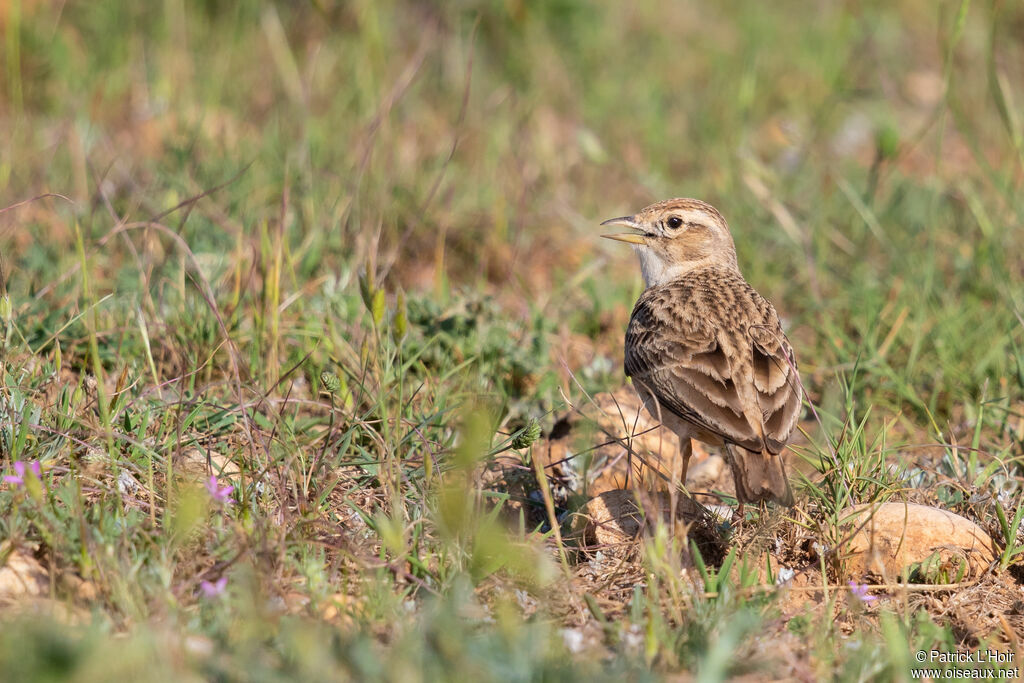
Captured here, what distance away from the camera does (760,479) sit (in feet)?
12.7

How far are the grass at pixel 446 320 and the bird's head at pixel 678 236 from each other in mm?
650

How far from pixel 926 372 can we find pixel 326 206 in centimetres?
345

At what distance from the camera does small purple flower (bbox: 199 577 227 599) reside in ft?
10.7

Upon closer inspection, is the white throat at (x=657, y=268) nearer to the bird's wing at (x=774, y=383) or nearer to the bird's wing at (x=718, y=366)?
the bird's wing at (x=718, y=366)

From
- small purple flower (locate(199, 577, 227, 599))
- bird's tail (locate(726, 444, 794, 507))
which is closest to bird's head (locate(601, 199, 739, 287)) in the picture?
bird's tail (locate(726, 444, 794, 507))

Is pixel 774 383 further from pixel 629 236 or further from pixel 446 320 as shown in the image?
pixel 446 320

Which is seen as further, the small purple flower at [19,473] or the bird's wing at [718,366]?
the bird's wing at [718,366]

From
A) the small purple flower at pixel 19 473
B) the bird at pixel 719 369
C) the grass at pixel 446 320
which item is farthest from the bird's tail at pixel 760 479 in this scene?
the small purple flower at pixel 19 473

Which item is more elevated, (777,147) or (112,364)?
(777,147)

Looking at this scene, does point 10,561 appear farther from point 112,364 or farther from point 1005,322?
point 1005,322

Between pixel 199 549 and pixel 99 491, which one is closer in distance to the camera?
pixel 199 549

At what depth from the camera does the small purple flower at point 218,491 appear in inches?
146

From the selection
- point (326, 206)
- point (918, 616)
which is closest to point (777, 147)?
point (326, 206)

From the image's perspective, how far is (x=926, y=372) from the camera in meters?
5.70
